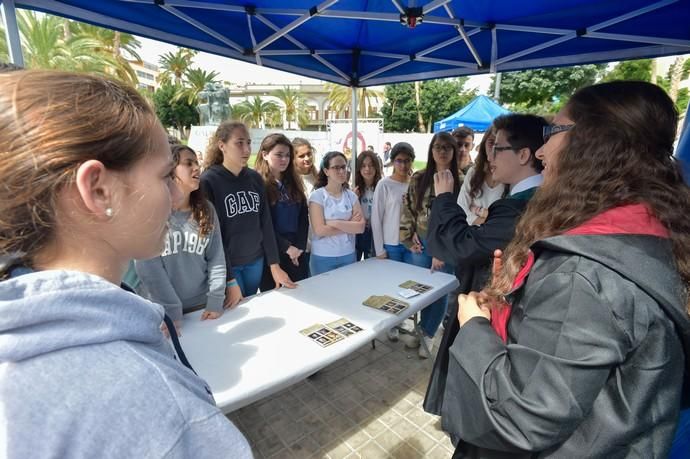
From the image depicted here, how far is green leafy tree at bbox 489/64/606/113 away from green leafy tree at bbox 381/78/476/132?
1055cm

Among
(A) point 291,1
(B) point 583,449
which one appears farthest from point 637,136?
(A) point 291,1

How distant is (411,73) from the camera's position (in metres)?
4.21

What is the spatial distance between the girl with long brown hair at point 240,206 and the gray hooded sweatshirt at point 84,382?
194 centimetres

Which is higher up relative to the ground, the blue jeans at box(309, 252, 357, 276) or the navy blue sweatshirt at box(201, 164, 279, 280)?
the navy blue sweatshirt at box(201, 164, 279, 280)

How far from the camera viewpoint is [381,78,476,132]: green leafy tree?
1407 inches

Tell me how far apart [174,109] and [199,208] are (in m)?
38.7

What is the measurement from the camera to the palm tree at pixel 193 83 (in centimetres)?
3325

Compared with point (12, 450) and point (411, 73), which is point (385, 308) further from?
point (411, 73)

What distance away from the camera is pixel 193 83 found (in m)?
33.8

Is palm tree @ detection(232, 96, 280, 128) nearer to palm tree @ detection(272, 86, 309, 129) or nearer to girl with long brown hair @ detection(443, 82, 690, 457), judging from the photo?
palm tree @ detection(272, 86, 309, 129)

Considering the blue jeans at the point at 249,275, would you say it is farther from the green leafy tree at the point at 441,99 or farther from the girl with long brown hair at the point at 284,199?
the green leafy tree at the point at 441,99

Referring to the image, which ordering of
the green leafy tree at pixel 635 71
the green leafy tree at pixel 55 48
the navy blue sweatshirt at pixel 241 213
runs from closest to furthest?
the navy blue sweatshirt at pixel 241 213 < the green leafy tree at pixel 635 71 < the green leafy tree at pixel 55 48

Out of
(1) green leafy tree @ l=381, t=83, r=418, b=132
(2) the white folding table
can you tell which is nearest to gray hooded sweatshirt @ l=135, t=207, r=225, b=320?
(2) the white folding table

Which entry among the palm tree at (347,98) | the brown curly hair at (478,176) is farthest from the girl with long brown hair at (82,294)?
the palm tree at (347,98)
